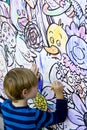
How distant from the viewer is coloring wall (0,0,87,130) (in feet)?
4.21

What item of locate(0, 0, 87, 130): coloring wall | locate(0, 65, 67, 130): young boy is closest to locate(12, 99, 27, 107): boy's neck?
locate(0, 65, 67, 130): young boy

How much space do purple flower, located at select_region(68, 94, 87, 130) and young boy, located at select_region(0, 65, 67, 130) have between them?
0.13 ft

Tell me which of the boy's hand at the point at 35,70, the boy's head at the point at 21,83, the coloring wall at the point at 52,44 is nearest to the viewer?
the coloring wall at the point at 52,44

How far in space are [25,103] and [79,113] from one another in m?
0.21

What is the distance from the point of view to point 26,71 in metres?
1.41

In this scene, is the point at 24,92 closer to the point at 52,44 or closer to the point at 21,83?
the point at 21,83

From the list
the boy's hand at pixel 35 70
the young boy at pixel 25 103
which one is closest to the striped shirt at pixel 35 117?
the young boy at pixel 25 103

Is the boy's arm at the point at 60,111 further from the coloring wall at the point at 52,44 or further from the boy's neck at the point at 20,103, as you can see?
the boy's neck at the point at 20,103

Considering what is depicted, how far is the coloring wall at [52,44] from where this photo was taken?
1.28 m

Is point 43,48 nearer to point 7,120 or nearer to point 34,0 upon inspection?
point 34,0

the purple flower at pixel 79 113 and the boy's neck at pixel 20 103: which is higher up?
the boy's neck at pixel 20 103

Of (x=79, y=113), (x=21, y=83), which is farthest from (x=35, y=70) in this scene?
(x=79, y=113)

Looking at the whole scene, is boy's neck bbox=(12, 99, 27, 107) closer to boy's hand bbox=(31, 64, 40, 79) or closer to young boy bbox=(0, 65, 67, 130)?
young boy bbox=(0, 65, 67, 130)

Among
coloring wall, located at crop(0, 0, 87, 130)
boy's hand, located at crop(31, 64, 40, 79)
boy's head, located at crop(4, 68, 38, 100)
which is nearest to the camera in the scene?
coloring wall, located at crop(0, 0, 87, 130)
